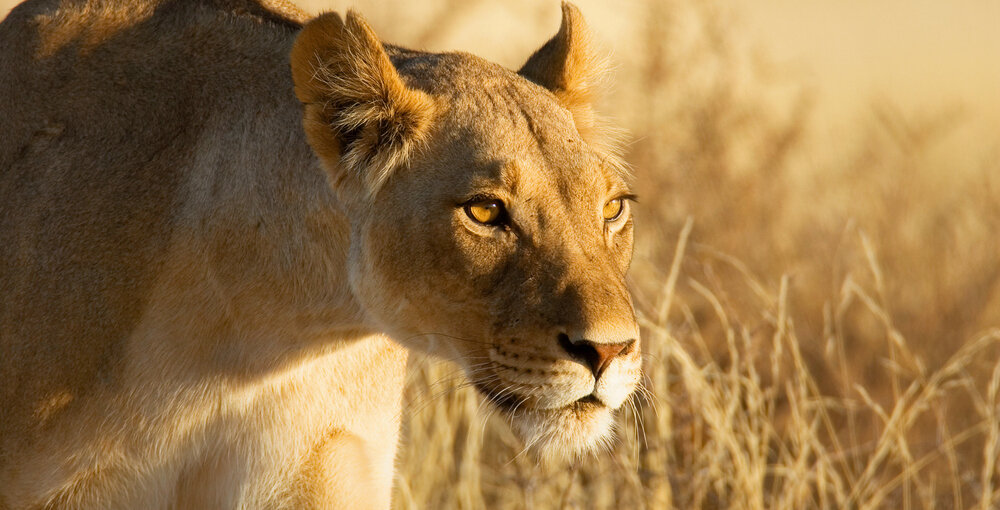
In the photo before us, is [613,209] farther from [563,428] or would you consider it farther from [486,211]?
[563,428]

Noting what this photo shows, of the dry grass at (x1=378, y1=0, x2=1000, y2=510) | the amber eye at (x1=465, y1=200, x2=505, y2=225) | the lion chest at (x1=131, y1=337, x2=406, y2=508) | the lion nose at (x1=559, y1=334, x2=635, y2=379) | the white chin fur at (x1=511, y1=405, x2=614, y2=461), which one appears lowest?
the dry grass at (x1=378, y1=0, x2=1000, y2=510)

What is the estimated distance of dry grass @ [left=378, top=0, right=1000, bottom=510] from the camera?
619 cm

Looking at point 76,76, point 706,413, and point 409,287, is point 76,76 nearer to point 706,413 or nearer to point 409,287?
point 409,287

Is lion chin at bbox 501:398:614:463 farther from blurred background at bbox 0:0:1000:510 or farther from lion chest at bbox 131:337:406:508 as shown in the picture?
blurred background at bbox 0:0:1000:510

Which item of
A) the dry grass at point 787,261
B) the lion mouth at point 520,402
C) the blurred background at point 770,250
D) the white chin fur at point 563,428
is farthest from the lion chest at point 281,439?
the dry grass at point 787,261

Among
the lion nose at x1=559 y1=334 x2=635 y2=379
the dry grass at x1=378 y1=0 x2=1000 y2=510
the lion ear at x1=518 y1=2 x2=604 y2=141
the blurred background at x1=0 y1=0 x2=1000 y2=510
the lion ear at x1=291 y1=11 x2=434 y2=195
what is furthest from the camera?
the dry grass at x1=378 y1=0 x2=1000 y2=510

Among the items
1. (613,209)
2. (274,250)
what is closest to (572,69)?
(613,209)

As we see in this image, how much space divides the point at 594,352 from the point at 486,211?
0.45m

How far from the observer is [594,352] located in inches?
123

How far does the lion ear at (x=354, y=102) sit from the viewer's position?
340cm

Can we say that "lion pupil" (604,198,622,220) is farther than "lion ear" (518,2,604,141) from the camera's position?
No

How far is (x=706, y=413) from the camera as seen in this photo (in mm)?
5152

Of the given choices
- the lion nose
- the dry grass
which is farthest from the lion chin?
the dry grass

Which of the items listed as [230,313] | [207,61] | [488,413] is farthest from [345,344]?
[207,61]
